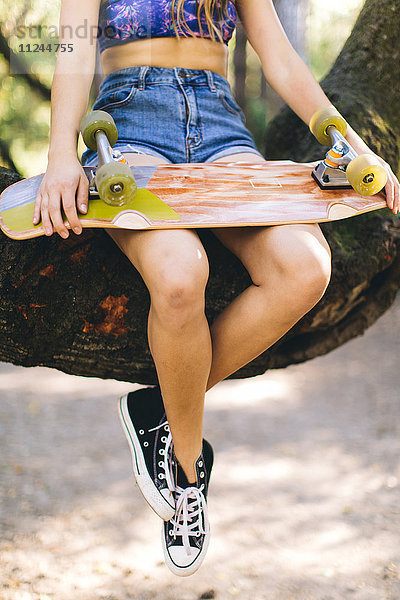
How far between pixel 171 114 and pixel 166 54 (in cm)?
25

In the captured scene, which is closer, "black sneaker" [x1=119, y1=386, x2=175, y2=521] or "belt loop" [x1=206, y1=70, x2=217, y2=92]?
"black sneaker" [x1=119, y1=386, x2=175, y2=521]

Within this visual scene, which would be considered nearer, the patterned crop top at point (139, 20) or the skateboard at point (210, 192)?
the skateboard at point (210, 192)

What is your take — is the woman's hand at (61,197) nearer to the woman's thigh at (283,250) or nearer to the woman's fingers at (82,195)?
the woman's fingers at (82,195)

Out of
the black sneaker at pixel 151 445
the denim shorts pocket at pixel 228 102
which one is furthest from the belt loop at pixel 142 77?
the black sneaker at pixel 151 445

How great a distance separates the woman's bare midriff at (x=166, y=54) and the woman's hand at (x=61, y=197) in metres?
0.62

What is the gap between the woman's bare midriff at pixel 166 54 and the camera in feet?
6.19

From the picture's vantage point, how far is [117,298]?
1689 millimetres

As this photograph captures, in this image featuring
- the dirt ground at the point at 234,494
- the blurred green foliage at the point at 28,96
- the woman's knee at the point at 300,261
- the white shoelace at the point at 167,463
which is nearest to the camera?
the woman's knee at the point at 300,261

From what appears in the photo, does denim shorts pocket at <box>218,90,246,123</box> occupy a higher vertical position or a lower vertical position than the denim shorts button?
lower

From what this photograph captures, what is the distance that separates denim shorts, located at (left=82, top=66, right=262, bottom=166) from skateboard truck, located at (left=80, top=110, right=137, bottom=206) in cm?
19

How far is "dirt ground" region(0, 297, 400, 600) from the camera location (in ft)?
8.35

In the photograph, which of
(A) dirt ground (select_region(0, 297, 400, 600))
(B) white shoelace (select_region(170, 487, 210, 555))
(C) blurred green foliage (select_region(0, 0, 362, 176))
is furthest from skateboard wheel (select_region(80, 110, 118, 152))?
(C) blurred green foliage (select_region(0, 0, 362, 176))

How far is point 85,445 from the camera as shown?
3975mm

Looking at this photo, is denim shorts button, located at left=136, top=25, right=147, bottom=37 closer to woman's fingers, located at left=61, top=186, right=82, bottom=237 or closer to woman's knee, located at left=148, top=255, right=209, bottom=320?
woman's fingers, located at left=61, top=186, right=82, bottom=237
